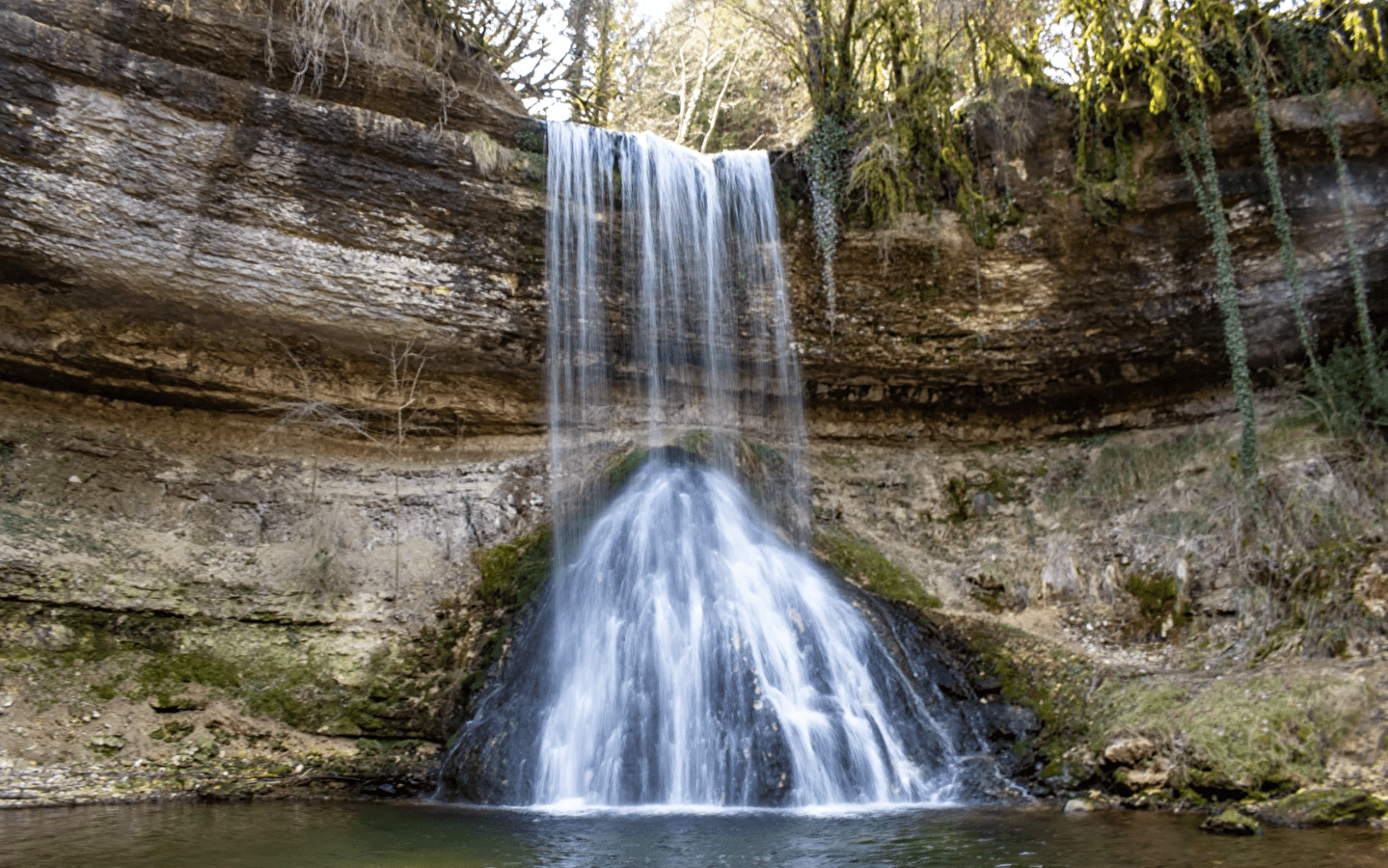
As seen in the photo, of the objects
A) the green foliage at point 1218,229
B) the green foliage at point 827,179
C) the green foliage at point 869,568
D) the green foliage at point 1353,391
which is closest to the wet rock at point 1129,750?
the green foliage at point 869,568

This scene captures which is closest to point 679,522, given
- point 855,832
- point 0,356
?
point 855,832

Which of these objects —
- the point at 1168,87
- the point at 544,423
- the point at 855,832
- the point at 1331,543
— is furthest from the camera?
the point at 544,423

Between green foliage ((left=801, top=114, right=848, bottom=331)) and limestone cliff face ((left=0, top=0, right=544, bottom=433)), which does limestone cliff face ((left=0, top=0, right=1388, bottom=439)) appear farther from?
green foliage ((left=801, top=114, right=848, bottom=331))

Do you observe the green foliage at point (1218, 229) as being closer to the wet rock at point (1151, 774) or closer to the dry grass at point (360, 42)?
the wet rock at point (1151, 774)

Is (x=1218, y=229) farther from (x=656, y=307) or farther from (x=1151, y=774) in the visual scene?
(x=656, y=307)

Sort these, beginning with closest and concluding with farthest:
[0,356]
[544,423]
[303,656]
A: 1. [303,656]
2. [0,356]
3. [544,423]

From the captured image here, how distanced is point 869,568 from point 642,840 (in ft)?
17.7

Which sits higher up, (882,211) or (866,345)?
A: (882,211)

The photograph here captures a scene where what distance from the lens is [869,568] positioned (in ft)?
32.7

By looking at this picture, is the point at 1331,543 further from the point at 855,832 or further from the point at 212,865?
the point at 212,865

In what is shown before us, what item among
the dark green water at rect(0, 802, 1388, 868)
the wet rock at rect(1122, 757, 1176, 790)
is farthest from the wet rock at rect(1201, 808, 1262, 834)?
the wet rock at rect(1122, 757, 1176, 790)

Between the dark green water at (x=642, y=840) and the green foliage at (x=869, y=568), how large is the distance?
355 cm

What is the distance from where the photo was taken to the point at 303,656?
8336mm

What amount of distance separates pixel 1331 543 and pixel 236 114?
1156 cm
